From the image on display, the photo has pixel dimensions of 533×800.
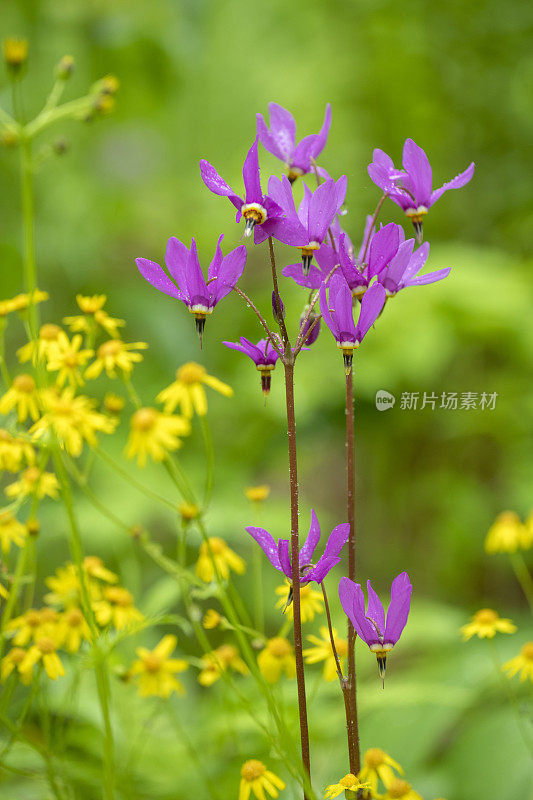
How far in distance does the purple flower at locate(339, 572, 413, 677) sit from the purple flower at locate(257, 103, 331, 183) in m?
0.25

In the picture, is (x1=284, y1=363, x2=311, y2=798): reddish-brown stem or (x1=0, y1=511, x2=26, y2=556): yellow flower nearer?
(x1=284, y1=363, x2=311, y2=798): reddish-brown stem

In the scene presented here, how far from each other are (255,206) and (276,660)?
1.06 ft

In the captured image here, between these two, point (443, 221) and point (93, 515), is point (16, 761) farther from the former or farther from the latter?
→ point (443, 221)

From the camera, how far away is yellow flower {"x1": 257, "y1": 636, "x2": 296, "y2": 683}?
20.9 inches

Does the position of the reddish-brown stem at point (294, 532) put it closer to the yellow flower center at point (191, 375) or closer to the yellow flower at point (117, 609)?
the yellow flower center at point (191, 375)

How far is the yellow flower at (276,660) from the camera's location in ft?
1.74

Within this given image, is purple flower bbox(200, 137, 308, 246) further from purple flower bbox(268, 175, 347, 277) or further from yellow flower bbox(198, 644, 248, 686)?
yellow flower bbox(198, 644, 248, 686)

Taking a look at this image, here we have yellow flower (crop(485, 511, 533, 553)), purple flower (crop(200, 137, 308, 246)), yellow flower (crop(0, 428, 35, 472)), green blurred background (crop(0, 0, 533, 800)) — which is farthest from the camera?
green blurred background (crop(0, 0, 533, 800))

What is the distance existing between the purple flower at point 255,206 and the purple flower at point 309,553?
0.51 ft

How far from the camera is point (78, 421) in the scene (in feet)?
1.39

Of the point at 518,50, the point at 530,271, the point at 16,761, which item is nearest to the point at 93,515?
the point at 16,761

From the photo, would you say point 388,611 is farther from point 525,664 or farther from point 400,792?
point 525,664

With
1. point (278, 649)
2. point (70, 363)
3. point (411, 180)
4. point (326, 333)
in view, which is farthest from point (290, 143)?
point (326, 333)

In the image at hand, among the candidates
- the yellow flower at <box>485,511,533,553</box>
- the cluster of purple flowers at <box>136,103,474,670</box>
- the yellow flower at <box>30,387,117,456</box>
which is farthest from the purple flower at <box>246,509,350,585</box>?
the yellow flower at <box>485,511,533,553</box>
